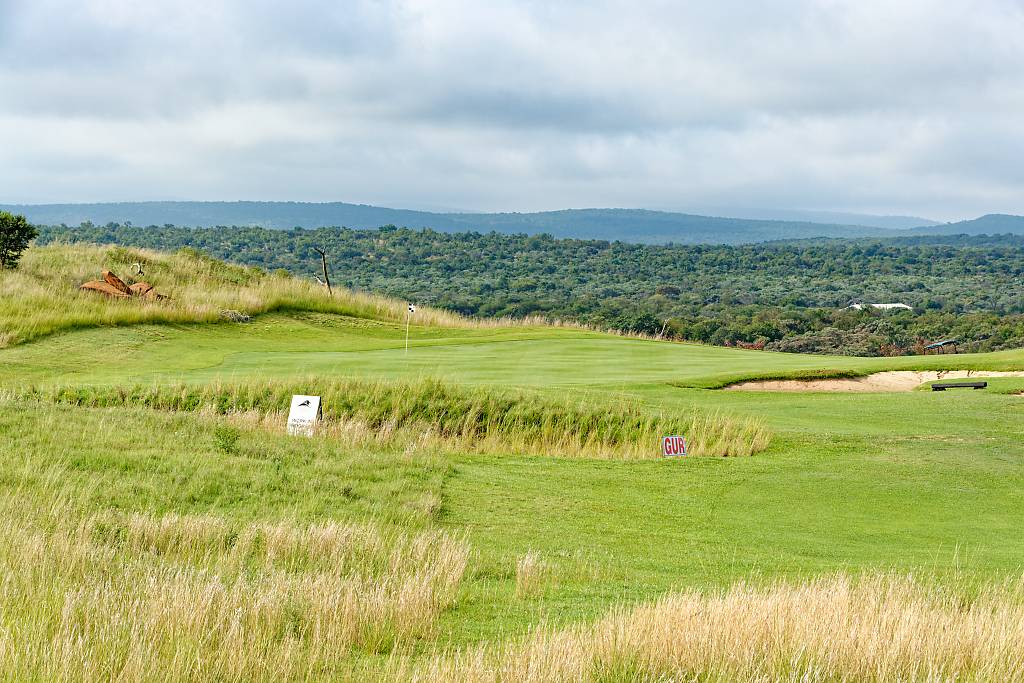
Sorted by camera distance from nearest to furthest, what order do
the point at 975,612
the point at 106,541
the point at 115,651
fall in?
the point at 115,651 < the point at 975,612 < the point at 106,541

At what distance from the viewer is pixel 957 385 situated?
19594 mm

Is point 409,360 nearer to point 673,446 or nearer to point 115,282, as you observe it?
point 673,446

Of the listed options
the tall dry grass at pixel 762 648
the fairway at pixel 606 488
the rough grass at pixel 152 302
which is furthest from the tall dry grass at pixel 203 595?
the rough grass at pixel 152 302

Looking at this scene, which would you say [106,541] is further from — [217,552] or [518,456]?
[518,456]

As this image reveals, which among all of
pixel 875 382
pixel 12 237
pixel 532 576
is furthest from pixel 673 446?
pixel 12 237

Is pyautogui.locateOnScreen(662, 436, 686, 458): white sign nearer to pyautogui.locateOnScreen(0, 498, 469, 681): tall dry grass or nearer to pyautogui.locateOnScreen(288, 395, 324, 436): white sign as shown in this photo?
pyautogui.locateOnScreen(288, 395, 324, 436): white sign

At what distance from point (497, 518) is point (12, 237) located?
25.6 meters

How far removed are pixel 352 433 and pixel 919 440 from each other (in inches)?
328

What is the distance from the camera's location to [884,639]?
586cm

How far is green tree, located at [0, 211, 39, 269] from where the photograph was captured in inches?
Result: 1221

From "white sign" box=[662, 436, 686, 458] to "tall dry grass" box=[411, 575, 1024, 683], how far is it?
802cm

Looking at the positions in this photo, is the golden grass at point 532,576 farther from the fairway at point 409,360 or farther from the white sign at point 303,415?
the fairway at point 409,360

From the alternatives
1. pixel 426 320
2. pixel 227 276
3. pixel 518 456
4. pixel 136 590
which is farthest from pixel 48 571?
pixel 227 276

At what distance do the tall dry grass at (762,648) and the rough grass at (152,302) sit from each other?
21.5m
